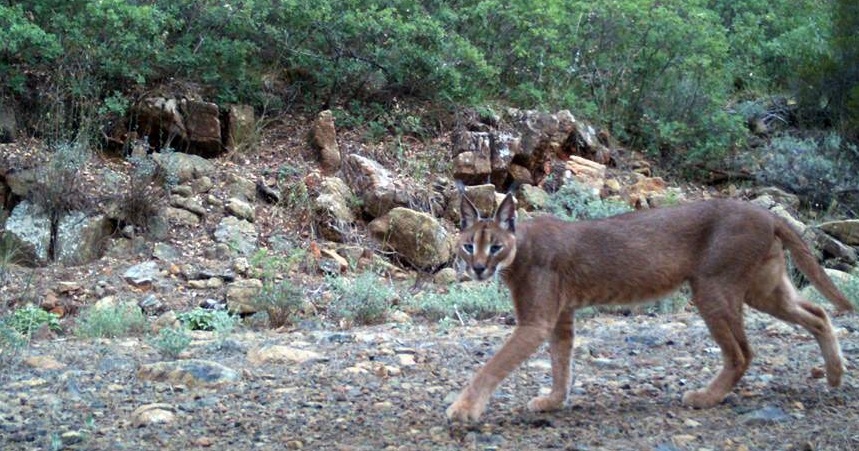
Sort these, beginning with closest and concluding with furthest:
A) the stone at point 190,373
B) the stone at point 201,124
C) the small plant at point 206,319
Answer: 1. the stone at point 190,373
2. the small plant at point 206,319
3. the stone at point 201,124

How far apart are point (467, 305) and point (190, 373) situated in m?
3.88

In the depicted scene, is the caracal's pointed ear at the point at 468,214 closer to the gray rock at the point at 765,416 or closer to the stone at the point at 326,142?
the gray rock at the point at 765,416

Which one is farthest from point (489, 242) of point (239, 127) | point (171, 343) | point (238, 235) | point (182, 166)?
point (239, 127)

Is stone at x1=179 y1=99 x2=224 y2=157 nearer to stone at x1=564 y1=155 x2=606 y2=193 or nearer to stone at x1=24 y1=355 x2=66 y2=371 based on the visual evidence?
stone at x1=564 y1=155 x2=606 y2=193

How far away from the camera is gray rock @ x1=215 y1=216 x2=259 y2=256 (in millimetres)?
12258

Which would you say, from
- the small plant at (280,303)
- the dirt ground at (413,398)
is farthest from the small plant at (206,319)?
the dirt ground at (413,398)

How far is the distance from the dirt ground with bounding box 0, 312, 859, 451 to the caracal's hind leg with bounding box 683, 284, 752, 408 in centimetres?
Result: 11

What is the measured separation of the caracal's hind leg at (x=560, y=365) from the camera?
6309 millimetres

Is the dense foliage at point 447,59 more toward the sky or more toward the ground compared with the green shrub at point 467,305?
more toward the sky

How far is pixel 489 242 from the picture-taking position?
6305 millimetres

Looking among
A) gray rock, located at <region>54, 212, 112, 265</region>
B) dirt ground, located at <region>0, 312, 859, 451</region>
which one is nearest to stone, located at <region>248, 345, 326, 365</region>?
dirt ground, located at <region>0, 312, 859, 451</region>

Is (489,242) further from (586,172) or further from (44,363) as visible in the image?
(586,172)

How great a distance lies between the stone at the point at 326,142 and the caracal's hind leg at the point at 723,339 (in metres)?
8.34

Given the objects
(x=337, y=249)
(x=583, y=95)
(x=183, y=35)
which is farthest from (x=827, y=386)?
(x=583, y=95)
